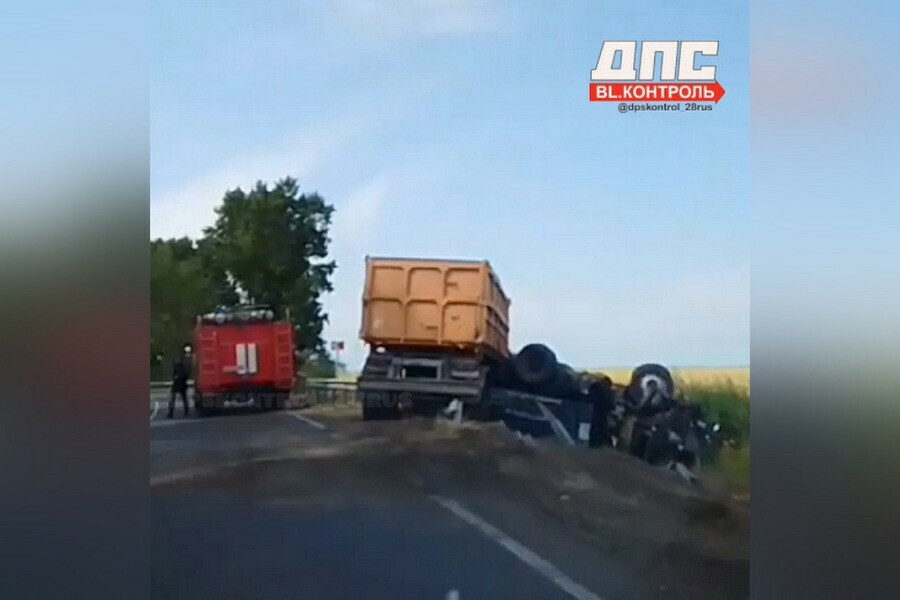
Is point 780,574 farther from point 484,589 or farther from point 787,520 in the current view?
point 484,589

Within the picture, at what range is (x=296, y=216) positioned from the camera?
111 inches

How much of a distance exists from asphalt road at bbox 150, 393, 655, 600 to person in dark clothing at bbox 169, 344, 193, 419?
0.02 meters

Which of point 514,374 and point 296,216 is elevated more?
point 296,216

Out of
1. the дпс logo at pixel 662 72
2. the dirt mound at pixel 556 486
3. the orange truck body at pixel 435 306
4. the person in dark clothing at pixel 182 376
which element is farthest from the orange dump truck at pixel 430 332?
the дпс logo at pixel 662 72

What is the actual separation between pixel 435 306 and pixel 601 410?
1.85 ft

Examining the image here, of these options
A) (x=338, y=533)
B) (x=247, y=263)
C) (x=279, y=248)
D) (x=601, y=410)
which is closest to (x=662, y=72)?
(x=601, y=410)

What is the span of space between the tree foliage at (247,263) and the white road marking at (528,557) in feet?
1.92

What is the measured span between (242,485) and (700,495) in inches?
51.7

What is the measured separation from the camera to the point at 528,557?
2832mm

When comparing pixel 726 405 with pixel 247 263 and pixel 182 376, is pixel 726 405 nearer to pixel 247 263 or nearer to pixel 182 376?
pixel 247 263

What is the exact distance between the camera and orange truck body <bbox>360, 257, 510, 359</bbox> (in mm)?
2775

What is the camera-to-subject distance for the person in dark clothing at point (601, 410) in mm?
2812

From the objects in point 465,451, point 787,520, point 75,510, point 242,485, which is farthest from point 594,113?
point 75,510

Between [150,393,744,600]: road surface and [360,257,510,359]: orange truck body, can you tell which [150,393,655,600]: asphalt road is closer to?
[150,393,744,600]: road surface
